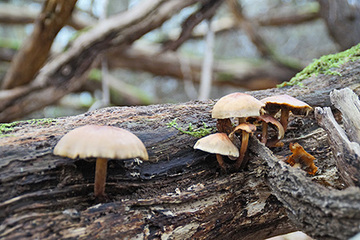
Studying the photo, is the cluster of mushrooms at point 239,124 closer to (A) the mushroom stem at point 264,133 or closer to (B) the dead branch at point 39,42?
(A) the mushroom stem at point 264,133

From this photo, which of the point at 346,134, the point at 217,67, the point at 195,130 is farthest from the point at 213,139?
the point at 217,67

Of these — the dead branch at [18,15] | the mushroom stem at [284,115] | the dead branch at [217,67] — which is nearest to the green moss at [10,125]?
the mushroom stem at [284,115]

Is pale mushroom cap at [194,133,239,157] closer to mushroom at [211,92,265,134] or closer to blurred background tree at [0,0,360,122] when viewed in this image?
mushroom at [211,92,265,134]

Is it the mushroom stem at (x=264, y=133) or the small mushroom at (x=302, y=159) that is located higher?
the mushroom stem at (x=264, y=133)

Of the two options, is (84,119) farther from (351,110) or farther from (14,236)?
(351,110)

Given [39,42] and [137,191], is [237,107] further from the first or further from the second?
[39,42]

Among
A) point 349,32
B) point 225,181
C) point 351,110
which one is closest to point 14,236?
point 225,181
